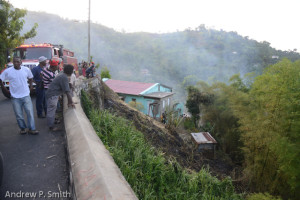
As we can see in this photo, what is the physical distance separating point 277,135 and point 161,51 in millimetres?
81596

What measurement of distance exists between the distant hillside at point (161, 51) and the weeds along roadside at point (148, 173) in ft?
148

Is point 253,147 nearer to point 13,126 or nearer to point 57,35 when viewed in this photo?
point 13,126

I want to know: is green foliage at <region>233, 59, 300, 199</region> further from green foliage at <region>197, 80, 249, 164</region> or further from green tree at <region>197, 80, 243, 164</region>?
green foliage at <region>197, 80, 249, 164</region>

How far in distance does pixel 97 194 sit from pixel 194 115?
879 inches

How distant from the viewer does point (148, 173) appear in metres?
4.20

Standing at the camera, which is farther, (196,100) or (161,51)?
(161,51)

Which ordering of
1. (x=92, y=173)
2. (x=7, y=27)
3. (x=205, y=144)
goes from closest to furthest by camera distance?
(x=92, y=173), (x=7, y=27), (x=205, y=144)

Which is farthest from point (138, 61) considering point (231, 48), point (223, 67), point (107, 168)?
point (107, 168)

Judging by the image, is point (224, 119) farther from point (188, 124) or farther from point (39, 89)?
point (39, 89)

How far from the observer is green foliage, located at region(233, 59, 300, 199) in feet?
20.7

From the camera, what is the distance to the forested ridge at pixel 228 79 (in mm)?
6922

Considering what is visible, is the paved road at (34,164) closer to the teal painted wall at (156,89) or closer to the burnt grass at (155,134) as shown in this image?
the burnt grass at (155,134)

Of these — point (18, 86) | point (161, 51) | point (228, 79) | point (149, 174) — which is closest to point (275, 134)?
point (149, 174)

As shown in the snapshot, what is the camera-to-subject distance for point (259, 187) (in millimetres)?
8258
